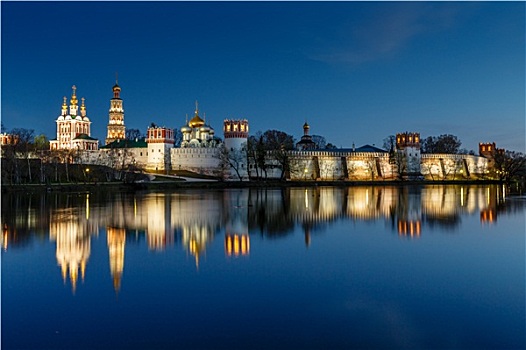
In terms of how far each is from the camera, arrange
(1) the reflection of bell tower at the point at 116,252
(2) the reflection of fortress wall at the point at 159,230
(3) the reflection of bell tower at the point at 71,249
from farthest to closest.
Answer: (2) the reflection of fortress wall at the point at 159,230 < (3) the reflection of bell tower at the point at 71,249 < (1) the reflection of bell tower at the point at 116,252

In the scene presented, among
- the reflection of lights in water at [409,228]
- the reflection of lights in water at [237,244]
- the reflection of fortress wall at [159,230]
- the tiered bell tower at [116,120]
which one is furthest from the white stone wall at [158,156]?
the reflection of lights in water at [237,244]

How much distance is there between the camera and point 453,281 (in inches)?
318

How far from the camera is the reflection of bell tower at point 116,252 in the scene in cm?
841

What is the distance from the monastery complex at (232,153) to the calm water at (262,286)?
3911 cm

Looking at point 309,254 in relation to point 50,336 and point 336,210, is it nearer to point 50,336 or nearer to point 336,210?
point 50,336

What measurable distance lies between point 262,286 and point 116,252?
414cm

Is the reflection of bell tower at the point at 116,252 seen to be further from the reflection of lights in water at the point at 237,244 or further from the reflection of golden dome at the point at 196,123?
the reflection of golden dome at the point at 196,123

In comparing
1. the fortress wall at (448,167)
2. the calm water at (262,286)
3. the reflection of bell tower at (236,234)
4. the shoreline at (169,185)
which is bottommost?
the calm water at (262,286)

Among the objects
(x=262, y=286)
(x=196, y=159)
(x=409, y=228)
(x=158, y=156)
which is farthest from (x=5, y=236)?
(x=158, y=156)

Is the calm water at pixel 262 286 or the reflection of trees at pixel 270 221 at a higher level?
the reflection of trees at pixel 270 221

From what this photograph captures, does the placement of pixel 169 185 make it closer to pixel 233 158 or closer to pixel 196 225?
pixel 233 158

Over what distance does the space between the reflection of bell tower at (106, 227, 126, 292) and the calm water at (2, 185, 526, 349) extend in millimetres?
36

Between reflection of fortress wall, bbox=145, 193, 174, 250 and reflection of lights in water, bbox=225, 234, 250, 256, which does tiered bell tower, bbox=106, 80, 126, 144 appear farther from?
reflection of lights in water, bbox=225, 234, 250, 256

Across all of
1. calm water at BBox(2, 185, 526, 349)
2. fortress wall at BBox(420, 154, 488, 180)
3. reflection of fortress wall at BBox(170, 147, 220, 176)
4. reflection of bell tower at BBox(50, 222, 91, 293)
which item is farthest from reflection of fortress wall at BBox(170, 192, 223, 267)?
fortress wall at BBox(420, 154, 488, 180)
